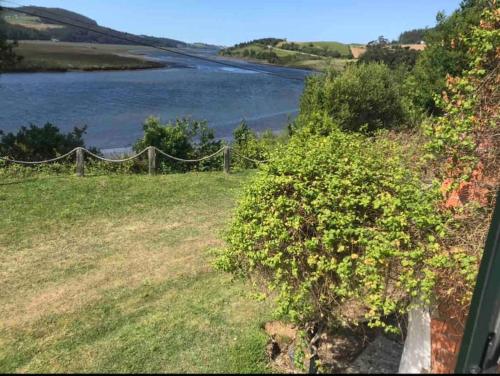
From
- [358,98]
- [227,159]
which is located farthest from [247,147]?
[358,98]

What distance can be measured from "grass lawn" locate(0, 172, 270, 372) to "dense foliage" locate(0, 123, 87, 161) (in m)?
2.56

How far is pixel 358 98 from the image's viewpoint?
15086 millimetres

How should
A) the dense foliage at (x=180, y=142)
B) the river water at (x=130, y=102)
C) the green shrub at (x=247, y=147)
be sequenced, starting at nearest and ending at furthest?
1. the dense foliage at (x=180, y=142)
2. the green shrub at (x=247, y=147)
3. the river water at (x=130, y=102)

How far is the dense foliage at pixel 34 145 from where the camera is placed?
12148 millimetres

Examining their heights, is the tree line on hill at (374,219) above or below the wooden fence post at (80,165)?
above

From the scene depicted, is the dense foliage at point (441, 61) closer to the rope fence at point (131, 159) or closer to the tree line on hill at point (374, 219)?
the rope fence at point (131, 159)

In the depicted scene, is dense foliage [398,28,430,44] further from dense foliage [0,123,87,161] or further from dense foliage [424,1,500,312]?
dense foliage [424,1,500,312]

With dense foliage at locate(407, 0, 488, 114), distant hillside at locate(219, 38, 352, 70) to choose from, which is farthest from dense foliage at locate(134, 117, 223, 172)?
distant hillside at locate(219, 38, 352, 70)

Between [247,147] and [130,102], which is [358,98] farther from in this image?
[130,102]

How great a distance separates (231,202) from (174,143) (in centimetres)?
409

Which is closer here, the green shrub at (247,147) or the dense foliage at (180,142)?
the dense foliage at (180,142)

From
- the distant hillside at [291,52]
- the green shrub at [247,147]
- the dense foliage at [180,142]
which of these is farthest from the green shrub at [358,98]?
the distant hillside at [291,52]

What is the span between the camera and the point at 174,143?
1305cm

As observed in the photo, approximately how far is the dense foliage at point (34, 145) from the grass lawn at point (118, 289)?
2556mm
